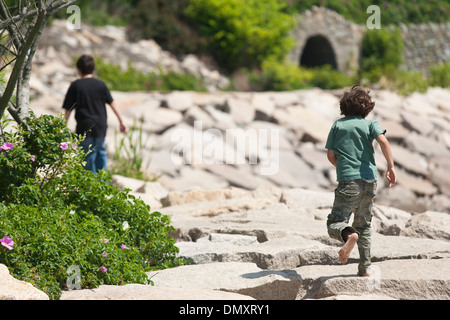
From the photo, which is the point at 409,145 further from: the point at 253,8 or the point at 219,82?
the point at 253,8

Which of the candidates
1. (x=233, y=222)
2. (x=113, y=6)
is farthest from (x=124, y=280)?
(x=113, y=6)

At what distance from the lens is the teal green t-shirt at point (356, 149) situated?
3.60m

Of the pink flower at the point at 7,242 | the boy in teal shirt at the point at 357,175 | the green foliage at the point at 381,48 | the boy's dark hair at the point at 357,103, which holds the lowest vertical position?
the pink flower at the point at 7,242

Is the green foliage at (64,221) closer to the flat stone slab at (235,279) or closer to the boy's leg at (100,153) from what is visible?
the flat stone slab at (235,279)

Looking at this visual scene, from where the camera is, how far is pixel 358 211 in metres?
3.63

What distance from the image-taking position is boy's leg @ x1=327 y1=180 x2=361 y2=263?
3492 mm

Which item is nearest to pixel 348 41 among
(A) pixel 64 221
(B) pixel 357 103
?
(B) pixel 357 103

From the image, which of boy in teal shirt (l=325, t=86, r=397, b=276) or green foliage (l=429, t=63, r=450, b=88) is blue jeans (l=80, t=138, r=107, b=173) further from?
green foliage (l=429, t=63, r=450, b=88)

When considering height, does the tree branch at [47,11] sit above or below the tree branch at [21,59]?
above

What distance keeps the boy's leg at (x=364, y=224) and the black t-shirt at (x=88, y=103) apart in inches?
124

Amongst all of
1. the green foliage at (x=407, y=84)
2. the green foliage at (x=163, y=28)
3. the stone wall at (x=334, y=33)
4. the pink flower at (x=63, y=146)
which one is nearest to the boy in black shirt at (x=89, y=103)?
the pink flower at (x=63, y=146)

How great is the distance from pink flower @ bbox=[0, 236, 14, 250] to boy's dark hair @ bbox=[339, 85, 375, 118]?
6.76 feet

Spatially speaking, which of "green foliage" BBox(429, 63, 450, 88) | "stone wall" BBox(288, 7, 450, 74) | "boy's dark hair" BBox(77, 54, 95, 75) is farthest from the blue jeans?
"green foliage" BBox(429, 63, 450, 88)
